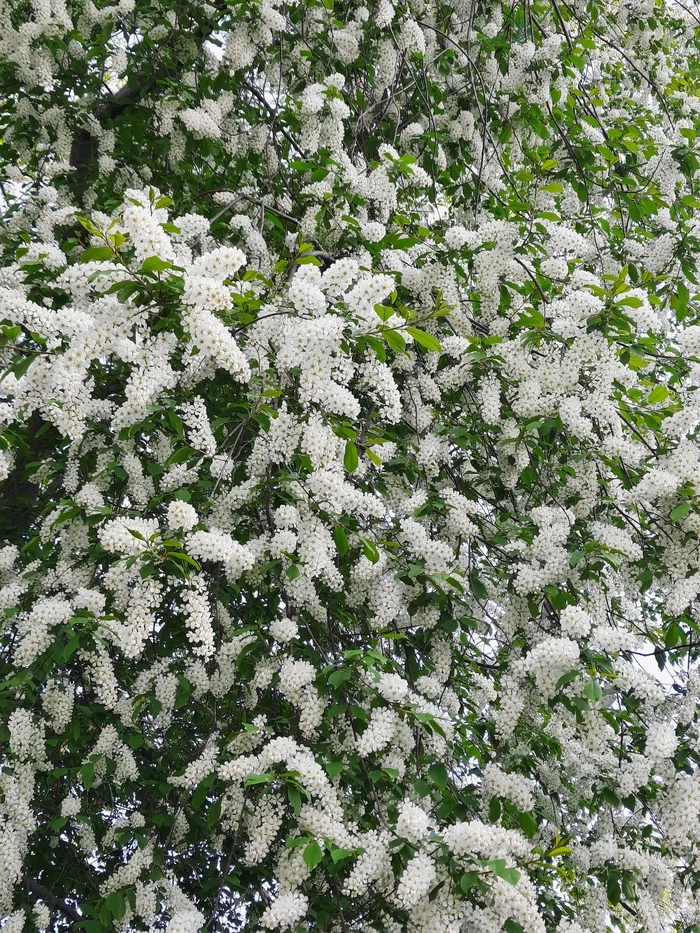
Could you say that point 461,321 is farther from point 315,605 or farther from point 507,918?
point 507,918

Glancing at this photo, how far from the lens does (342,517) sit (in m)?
3.33

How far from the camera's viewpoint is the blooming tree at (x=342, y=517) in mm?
2861

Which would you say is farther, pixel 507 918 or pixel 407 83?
pixel 407 83

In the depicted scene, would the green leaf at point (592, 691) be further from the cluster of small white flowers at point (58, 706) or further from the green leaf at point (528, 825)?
the cluster of small white flowers at point (58, 706)

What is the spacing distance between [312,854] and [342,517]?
3.80ft

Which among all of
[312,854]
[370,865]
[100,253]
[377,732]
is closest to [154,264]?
[100,253]

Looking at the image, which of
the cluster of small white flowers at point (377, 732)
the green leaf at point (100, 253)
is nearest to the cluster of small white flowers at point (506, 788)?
the cluster of small white flowers at point (377, 732)

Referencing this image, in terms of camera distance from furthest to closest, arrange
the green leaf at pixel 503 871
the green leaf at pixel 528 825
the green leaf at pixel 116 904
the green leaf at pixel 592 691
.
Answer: the green leaf at pixel 116 904
the green leaf at pixel 528 825
the green leaf at pixel 592 691
the green leaf at pixel 503 871

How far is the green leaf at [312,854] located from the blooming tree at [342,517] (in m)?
0.01

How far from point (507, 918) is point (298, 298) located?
6.58ft

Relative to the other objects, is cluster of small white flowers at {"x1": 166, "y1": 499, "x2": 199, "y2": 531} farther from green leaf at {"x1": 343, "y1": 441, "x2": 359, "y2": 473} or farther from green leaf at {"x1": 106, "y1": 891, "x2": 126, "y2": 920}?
green leaf at {"x1": 106, "y1": 891, "x2": 126, "y2": 920}

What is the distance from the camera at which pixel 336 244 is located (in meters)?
4.36

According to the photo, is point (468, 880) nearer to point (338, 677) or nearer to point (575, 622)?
point (338, 677)

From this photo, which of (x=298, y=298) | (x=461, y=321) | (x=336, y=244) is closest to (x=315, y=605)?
(x=298, y=298)
